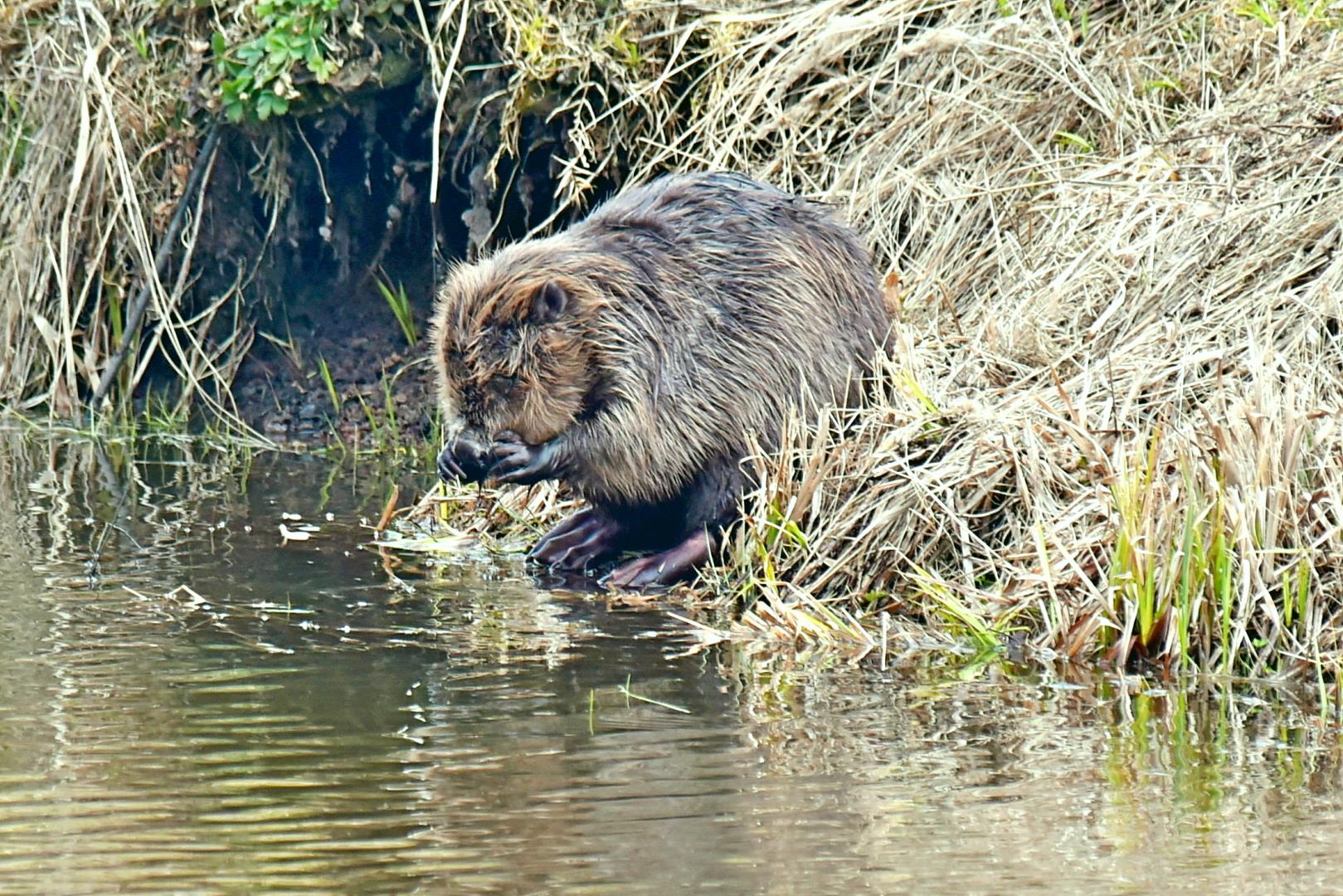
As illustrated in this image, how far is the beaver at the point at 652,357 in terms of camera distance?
4504 millimetres

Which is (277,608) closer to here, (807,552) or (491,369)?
(491,369)

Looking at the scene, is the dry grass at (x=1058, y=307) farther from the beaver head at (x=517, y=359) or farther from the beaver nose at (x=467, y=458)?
the beaver nose at (x=467, y=458)

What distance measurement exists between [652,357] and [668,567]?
0.52 m

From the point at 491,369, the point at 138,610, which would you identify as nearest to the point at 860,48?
the point at 491,369

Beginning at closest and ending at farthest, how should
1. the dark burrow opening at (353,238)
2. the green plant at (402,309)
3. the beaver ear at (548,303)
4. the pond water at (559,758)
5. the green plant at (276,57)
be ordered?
1. the pond water at (559,758)
2. the beaver ear at (548,303)
3. the green plant at (276,57)
4. the dark burrow opening at (353,238)
5. the green plant at (402,309)

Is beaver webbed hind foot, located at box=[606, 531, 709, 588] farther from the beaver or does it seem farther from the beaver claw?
the beaver claw

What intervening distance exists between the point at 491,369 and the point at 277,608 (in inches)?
30.9

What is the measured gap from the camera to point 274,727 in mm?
3107

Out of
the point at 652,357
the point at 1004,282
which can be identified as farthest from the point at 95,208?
the point at 1004,282

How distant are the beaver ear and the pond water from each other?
2.16 feet

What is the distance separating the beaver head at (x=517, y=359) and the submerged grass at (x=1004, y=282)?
52cm

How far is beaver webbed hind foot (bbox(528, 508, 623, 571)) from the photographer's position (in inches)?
186

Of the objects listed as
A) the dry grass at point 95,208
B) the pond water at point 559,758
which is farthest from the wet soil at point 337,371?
the pond water at point 559,758

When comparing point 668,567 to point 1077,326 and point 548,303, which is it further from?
point 1077,326
